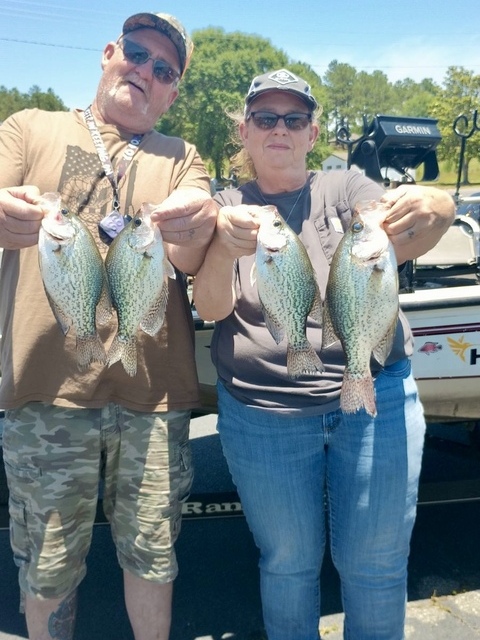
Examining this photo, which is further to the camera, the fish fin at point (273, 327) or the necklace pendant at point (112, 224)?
the necklace pendant at point (112, 224)

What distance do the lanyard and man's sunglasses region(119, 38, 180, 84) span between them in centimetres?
28

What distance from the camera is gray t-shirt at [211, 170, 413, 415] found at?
2168 millimetres

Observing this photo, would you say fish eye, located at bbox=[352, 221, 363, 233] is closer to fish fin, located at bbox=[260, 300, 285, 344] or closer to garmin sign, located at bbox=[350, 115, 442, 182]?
fish fin, located at bbox=[260, 300, 285, 344]

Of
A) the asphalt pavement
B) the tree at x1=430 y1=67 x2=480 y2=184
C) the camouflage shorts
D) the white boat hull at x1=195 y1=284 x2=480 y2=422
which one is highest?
the tree at x1=430 y1=67 x2=480 y2=184

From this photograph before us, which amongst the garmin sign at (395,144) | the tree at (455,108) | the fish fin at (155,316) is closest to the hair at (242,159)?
the fish fin at (155,316)

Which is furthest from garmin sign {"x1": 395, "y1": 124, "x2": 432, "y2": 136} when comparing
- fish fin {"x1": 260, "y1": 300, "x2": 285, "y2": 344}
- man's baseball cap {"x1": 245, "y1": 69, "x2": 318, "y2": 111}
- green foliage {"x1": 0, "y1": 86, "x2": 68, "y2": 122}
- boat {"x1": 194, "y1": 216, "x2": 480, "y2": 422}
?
green foliage {"x1": 0, "y1": 86, "x2": 68, "y2": 122}

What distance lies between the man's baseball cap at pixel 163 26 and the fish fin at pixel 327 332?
52.4 inches

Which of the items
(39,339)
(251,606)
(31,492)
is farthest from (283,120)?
(251,606)

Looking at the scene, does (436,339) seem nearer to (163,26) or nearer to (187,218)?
(187,218)

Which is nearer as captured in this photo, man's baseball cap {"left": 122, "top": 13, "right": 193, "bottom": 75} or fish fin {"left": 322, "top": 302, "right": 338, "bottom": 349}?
fish fin {"left": 322, "top": 302, "right": 338, "bottom": 349}

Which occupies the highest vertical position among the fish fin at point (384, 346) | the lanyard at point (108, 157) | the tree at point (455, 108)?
the tree at point (455, 108)

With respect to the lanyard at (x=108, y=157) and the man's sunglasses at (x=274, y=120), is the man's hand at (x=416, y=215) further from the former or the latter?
the lanyard at (x=108, y=157)

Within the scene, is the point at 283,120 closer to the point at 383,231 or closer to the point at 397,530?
the point at 383,231

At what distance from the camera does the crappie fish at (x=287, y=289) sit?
1.89 m
